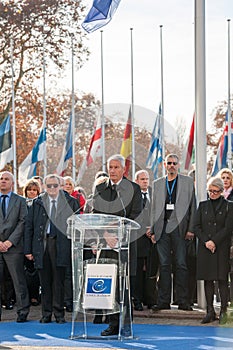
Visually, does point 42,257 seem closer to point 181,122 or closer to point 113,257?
point 113,257

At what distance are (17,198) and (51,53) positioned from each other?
1716 cm

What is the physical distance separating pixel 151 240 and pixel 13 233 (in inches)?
74.3

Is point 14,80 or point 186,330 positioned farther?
point 14,80

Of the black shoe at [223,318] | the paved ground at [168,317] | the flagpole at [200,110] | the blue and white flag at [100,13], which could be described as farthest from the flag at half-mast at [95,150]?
the black shoe at [223,318]

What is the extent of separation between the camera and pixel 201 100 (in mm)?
11953

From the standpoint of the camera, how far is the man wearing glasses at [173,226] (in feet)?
37.5

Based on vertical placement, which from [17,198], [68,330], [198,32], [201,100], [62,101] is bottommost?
[68,330]

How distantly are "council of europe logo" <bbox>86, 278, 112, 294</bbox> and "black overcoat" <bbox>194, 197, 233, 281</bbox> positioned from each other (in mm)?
1696

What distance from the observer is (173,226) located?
11422 millimetres

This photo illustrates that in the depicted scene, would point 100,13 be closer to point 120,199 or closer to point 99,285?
point 120,199

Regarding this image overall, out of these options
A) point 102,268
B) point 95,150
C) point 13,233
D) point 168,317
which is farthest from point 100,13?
point 102,268

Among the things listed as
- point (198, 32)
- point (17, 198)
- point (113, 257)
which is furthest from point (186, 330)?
point (198, 32)

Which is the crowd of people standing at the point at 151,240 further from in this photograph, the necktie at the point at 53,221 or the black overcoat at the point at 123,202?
the black overcoat at the point at 123,202

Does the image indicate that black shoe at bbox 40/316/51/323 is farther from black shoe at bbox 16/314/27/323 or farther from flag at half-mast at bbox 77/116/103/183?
flag at half-mast at bbox 77/116/103/183
